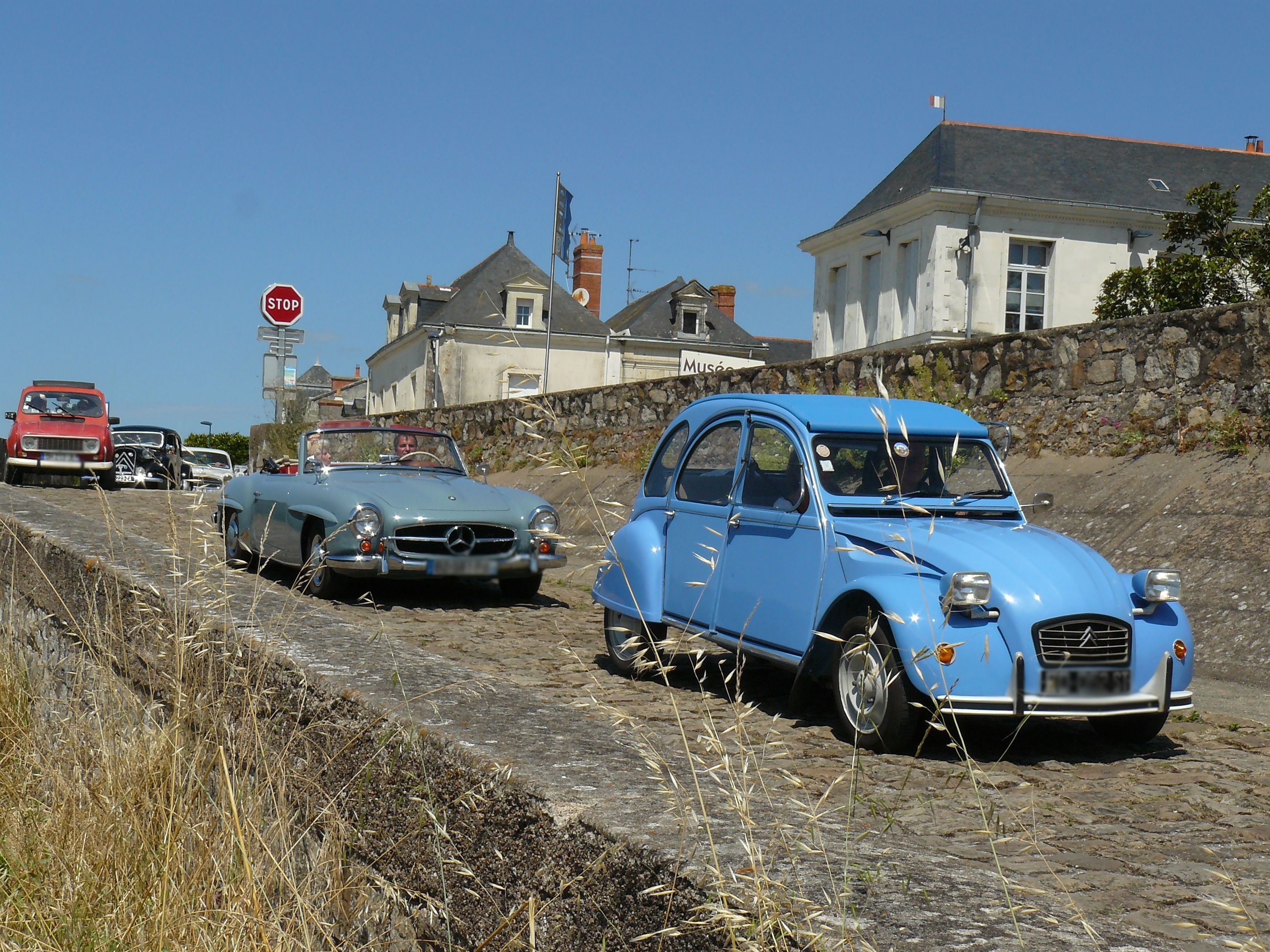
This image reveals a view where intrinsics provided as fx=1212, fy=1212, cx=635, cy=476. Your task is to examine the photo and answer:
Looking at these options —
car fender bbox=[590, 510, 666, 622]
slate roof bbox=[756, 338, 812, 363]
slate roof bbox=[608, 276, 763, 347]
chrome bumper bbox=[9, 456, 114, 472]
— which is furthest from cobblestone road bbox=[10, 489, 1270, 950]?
slate roof bbox=[756, 338, 812, 363]

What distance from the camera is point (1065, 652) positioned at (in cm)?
497

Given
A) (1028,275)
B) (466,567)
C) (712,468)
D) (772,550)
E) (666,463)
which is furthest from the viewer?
(1028,275)

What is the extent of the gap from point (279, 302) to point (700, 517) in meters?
18.8

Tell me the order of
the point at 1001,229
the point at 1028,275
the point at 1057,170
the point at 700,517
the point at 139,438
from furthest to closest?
the point at 1057,170
the point at 1028,275
the point at 1001,229
the point at 139,438
the point at 700,517

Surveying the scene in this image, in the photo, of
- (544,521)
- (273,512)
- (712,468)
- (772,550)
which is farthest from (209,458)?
(772,550)

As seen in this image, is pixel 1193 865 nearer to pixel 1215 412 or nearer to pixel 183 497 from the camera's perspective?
pixel 183 497

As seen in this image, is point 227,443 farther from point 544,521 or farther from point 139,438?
point 544,521

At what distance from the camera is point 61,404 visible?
26.1 m

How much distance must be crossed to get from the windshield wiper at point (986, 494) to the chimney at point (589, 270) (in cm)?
4953

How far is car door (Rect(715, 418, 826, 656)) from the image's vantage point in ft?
18.5

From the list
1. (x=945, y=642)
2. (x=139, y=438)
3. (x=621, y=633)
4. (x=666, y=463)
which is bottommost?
(x=621, y=633)

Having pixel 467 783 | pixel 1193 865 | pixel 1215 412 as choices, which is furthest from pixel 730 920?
pixel 1215 412

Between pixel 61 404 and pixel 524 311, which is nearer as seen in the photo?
pixel 61 404

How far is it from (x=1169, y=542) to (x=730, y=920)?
7.51m
